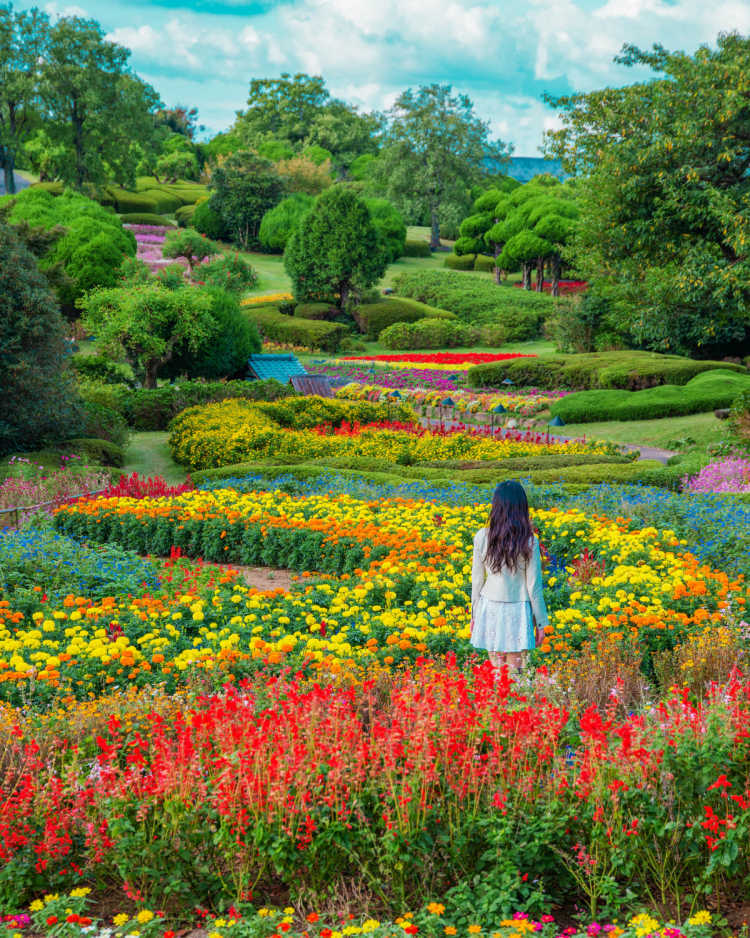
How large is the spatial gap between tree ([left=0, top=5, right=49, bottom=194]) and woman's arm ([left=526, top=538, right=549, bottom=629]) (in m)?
54.7

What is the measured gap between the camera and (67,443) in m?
15.4

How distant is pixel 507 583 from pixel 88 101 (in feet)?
179

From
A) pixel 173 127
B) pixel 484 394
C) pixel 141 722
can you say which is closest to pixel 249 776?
pixel 141 722

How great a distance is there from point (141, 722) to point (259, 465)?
992cm

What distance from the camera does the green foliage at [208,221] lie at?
54281mm

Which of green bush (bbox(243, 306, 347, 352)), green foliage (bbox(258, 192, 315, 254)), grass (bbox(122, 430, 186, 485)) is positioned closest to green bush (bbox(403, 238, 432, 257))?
green foliage (bbox(258, 192, 315, 254))

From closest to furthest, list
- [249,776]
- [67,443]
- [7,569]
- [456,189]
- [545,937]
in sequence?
A: [545,937] < [249,776] < [7,569] < [67,443] < [456,189]

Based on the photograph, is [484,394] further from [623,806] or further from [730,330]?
[623,806]

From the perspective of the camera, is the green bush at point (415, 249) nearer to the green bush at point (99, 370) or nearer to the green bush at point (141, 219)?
the green bush at point (141, 219)

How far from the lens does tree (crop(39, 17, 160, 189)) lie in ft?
170

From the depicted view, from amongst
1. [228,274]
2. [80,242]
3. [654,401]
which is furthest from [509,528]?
[80,242]

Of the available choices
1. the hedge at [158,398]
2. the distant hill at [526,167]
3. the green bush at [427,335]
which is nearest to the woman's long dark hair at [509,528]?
the hedge at [158,398]

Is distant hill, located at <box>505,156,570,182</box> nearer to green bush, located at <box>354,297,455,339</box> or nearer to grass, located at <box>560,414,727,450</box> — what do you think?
green bush, located at <box>354,297,455,339</box>

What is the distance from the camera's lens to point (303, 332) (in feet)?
122
